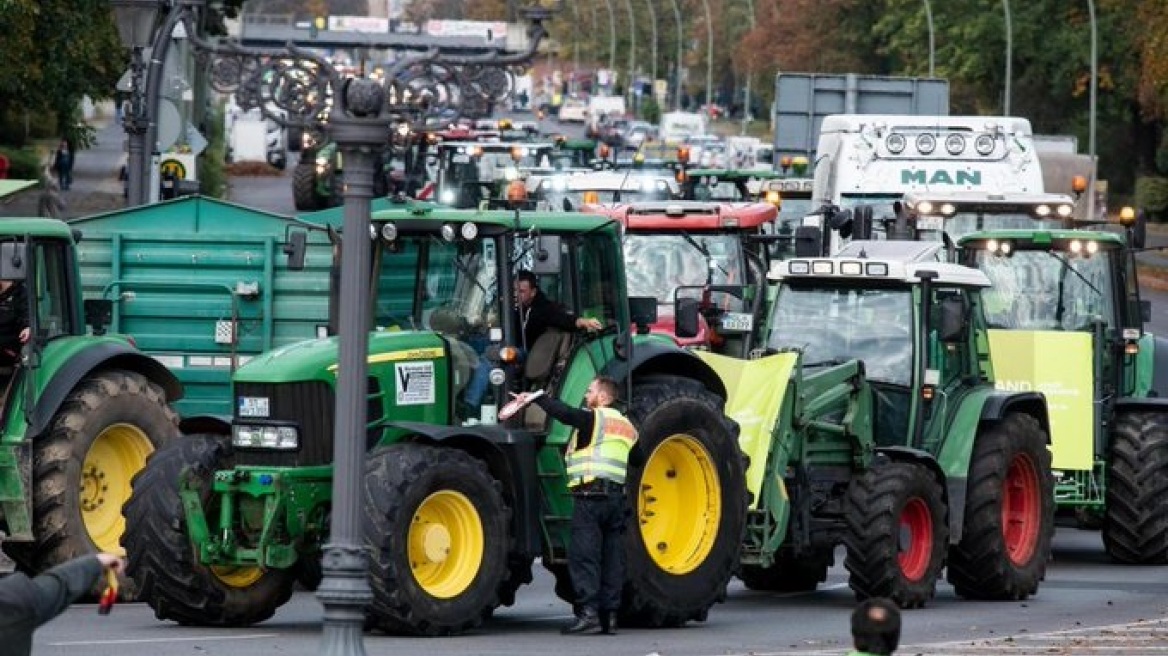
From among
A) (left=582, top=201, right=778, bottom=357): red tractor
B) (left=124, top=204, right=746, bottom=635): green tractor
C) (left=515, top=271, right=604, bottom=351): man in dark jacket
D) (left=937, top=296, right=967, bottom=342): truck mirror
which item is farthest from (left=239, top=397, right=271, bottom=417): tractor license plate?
(left=582, top=201, right=778, bottom=357): red tractor

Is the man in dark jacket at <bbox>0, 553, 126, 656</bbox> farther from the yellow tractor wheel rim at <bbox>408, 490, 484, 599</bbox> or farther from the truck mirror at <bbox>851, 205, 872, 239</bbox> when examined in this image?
the truck mirror at <bbox>851, 205, 872, 239</bbox>

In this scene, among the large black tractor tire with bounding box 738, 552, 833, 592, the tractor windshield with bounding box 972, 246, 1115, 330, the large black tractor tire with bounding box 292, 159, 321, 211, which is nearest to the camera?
the large black tractor tire with bounding box 738, 552, 833, 592

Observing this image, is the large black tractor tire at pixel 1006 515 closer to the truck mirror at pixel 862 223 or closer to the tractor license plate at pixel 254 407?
the tractor license plate at pixel 254 407

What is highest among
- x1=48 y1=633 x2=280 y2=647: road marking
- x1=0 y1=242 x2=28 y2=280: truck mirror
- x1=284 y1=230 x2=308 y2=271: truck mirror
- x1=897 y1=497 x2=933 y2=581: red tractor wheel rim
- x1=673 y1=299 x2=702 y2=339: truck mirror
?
x1=284 y1=230 x2=308 y2=271: truck mirror

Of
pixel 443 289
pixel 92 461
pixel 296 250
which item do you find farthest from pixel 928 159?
pixel 443 289

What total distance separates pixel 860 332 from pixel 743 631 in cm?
332

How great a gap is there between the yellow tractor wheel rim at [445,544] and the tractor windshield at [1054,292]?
8202mm

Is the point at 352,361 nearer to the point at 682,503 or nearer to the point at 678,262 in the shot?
the point at 682,503

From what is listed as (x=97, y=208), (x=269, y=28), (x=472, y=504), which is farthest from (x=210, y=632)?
(x=269, y=28)

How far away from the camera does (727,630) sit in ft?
57.5

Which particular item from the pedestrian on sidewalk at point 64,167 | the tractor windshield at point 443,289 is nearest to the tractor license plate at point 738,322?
the tractor windshield at point 443,289

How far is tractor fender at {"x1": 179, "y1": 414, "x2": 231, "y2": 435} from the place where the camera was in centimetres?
1677

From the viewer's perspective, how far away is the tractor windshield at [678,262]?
28.9 metres

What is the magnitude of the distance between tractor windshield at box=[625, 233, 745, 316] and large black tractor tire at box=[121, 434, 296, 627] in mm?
12529
